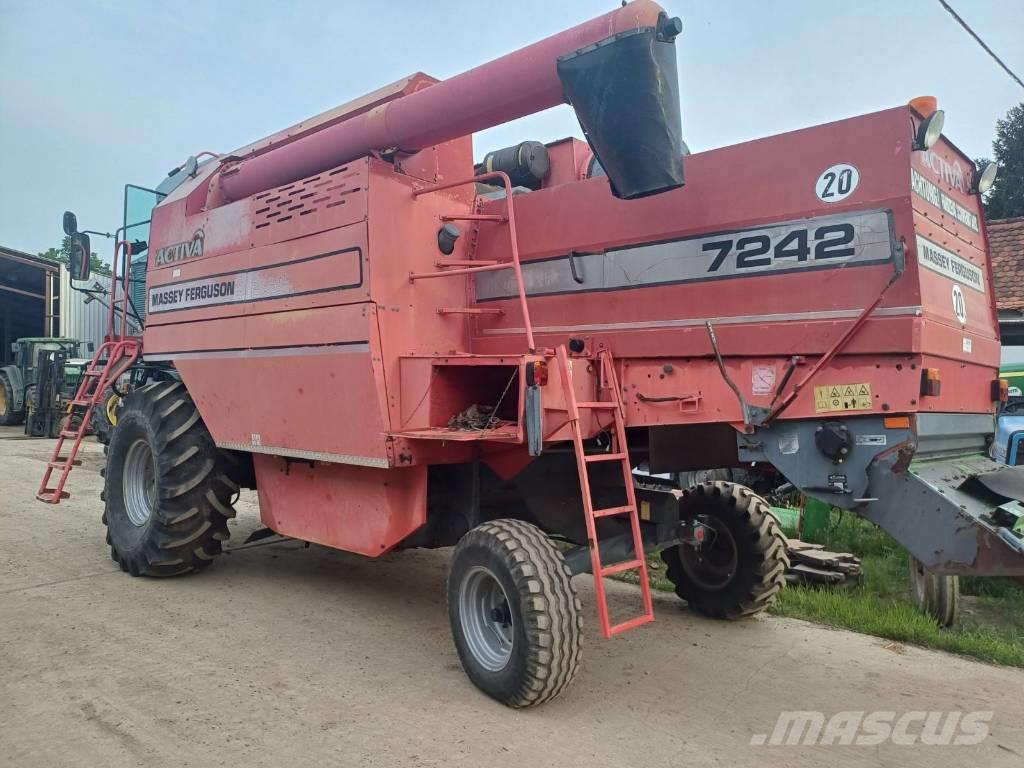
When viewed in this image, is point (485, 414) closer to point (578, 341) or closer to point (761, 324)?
point (578, 341)

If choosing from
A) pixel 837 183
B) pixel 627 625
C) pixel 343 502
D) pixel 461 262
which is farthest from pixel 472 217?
pixel 627 625

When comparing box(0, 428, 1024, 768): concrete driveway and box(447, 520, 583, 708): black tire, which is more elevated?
box(447, 520, 583, 708): black tire

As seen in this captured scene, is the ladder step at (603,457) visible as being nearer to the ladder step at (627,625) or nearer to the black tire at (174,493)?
the ladder step at (627,625)

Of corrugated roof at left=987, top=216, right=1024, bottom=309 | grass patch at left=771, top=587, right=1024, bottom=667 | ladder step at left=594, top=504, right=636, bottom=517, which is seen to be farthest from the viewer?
corrugated roof at left=987, top=216, right=1024, bottom=309

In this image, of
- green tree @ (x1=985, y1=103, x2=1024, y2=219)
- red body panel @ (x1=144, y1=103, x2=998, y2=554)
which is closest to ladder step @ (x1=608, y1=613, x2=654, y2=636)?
red body panel @ (x1=144, y1=103, x2=998, y2=554)

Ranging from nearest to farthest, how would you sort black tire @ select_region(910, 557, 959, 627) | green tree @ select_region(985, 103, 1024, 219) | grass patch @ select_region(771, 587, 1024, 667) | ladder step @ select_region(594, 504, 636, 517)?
ladder step @ select_region(594, 504, 636, 517) → grass patch @ select_region(771, 587, 1024, 667) → black tire @ select_region(910, 557, 959, 627) → green tree @ select_region(985, 103, 1024, 219)

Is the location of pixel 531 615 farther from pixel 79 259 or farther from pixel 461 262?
pixel 79 259

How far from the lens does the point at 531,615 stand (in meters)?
3.46

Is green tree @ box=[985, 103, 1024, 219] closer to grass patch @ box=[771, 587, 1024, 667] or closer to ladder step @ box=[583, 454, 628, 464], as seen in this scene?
grass patch @ box=[771, 587, 1024, 667]

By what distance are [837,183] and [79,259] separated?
6168 mm

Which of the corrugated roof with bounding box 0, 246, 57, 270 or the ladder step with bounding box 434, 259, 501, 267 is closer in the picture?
the ladder step with bounding box 434, 259, 501, 267

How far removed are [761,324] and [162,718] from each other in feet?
10.6

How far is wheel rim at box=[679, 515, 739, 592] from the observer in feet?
16.5

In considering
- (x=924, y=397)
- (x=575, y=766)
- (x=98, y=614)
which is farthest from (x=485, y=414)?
(x=98, y=614)
